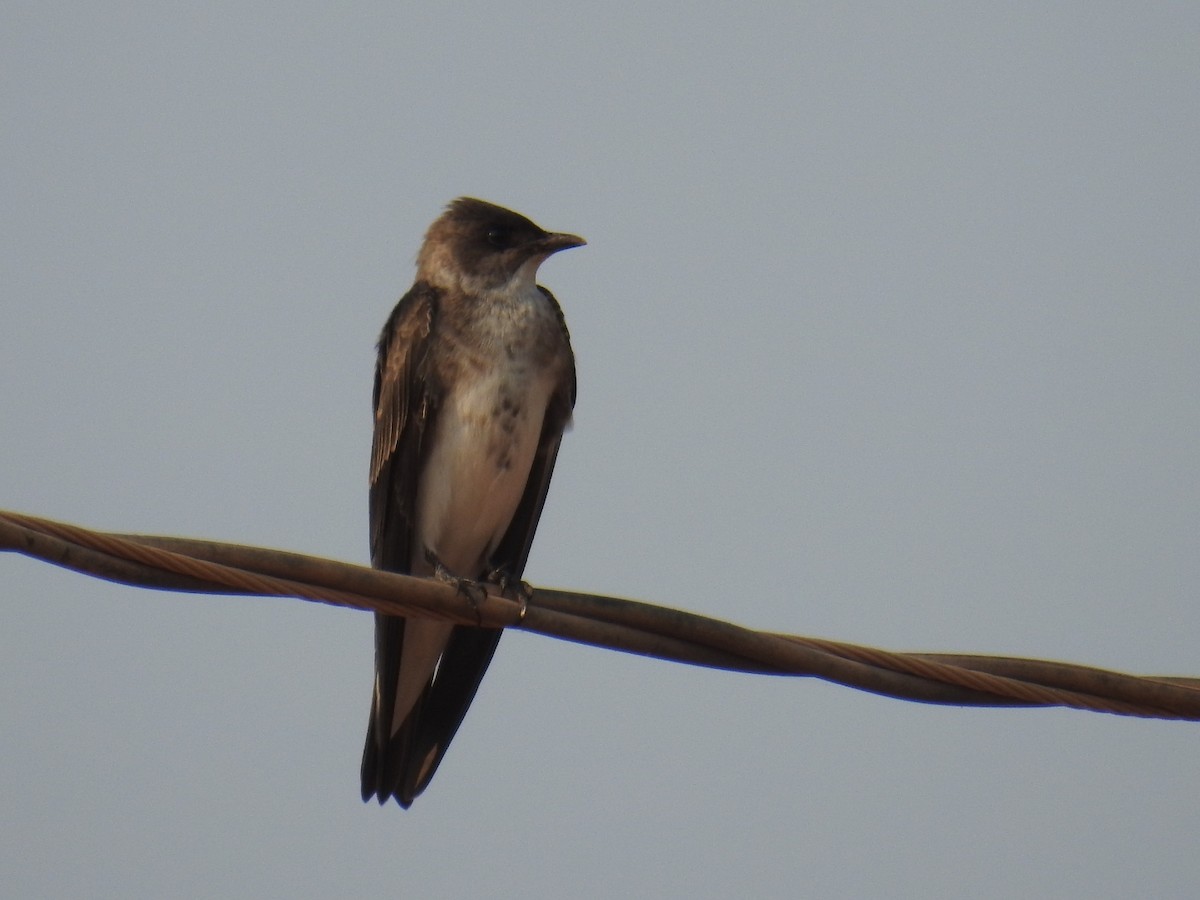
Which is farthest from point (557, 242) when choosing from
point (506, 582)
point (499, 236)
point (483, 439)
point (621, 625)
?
point (621, 625)

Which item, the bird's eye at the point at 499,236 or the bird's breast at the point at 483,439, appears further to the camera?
the bird's eye at the point at 499,236

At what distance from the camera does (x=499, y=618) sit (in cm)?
460

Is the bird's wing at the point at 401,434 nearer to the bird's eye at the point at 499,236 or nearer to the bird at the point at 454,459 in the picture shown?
the bird at the point at 454,459

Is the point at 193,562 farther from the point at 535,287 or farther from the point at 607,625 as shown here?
the point at 535,287

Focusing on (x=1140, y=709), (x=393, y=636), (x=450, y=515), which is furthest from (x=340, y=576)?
(x=450, y=515)

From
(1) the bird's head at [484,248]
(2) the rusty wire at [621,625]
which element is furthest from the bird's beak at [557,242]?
(2) the rusty wire at [621,625]

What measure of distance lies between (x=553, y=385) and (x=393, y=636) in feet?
4.49

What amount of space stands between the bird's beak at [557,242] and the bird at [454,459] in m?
0.43

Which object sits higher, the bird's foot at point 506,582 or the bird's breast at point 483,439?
the bird's breast at point 483,439

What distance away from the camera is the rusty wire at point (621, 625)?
12.6 ft

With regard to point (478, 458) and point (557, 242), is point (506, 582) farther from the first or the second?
point (557, 242)

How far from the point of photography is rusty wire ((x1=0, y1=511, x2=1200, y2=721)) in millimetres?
3828

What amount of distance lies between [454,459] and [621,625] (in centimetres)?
283

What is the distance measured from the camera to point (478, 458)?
7137 mm
